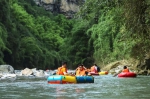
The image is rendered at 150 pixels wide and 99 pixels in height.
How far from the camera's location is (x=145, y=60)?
31641 millimetres

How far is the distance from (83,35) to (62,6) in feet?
240

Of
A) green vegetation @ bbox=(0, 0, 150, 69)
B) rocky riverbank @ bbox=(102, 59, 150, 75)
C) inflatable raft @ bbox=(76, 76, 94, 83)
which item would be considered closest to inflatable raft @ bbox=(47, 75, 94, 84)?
inflatable raft @ bbox=(76, 76, 94, 83)

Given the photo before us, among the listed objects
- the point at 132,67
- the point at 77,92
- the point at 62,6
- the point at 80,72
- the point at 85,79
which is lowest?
the point at 77,92

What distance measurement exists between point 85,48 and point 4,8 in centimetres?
1851

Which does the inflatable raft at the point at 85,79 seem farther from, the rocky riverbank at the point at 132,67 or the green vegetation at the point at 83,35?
the rocky riverbank at the point at 132,67

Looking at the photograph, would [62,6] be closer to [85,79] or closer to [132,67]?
[132,67]

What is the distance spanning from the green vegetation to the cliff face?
3.34 m

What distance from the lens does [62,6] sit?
137 metres

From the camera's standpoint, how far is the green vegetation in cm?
1230

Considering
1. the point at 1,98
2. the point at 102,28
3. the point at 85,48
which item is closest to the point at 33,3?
the point at 85,48

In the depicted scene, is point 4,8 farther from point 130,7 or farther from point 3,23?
point 130,7

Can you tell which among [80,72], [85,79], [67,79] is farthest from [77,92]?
[80,72]

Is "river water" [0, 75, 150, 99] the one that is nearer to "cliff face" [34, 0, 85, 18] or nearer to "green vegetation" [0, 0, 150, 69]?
"green vegetation" [0, 0, 150, 69]

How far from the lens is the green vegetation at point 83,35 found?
1230 centimetres
